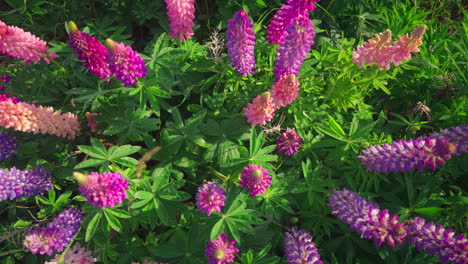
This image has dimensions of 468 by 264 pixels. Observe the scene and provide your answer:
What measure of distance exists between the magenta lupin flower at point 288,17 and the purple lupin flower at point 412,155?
99cm

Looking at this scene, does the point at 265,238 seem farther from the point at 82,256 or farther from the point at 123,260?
the point at 82,256

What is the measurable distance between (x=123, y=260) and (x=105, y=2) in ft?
8.12

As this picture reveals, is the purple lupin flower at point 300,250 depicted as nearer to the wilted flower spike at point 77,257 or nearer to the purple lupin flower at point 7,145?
the wilted flower spike at point 77,257

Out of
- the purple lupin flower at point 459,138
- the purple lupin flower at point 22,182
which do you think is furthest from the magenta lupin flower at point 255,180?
the purple lupin flower at point 22,182

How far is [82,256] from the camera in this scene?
254 centimetres

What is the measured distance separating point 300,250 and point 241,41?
143 centimetres

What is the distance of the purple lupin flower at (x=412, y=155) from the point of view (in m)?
2.17

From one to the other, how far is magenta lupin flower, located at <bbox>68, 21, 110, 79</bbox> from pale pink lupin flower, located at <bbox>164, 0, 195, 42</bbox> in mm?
640

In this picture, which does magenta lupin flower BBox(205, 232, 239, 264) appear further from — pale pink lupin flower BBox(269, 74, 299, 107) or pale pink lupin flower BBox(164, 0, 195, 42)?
pale pink lupin flower BBox(164, 0, 195, 42)

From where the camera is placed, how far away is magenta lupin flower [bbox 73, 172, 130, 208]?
6.64 ft

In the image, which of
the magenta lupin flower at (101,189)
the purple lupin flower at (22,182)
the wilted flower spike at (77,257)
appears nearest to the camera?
the magenta lupin flower at (101,189)

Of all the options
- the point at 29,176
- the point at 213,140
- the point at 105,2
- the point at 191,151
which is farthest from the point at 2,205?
the point at 105,2

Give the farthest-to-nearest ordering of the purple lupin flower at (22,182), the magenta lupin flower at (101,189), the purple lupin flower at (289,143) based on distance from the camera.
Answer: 1. the purple lupin flower at (289,143)
2. the purple lupin flower at (22,182)
3. the magenta lupin flower at (101,189)

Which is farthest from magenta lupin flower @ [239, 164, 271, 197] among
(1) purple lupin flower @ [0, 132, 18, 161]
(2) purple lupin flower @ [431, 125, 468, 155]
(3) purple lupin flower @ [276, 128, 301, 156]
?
(1) purple lupin flower @ [0, 132, 18, 161]
